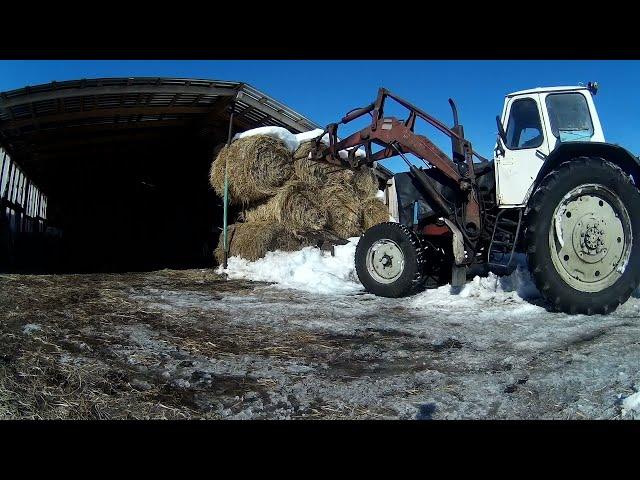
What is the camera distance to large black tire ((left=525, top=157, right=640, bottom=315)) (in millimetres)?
3697

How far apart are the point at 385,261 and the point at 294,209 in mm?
3050

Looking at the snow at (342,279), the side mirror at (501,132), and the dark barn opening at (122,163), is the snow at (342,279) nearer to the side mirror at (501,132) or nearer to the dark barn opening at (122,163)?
the side mirror at (501,132)

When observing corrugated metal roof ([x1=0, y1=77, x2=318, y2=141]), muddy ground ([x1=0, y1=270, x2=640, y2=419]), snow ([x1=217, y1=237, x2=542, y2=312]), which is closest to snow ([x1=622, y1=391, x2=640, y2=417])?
muddy ground ([x1=0, y1=270, x2=640, y2=419])

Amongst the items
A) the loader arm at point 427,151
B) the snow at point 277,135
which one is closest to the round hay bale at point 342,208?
the snow at point 277,135

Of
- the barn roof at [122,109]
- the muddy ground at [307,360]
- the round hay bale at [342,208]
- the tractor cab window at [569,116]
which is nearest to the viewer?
the muddy ground at [307,360]

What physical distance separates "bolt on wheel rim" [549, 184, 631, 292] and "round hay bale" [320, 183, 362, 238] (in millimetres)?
5187

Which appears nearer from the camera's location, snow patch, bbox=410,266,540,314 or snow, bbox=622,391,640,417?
snow, bbox=622,391,640,417

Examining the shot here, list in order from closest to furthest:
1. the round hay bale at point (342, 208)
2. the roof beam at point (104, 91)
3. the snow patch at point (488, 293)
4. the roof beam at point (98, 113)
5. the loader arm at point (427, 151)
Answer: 1. the snow patch at point (488, 293)
2. the loader arm at point (427, 151)
3. the roof beam at point (104, 91)
4. the roof beam at point (98, 113)
5. the round hay bale at point (342, 208)

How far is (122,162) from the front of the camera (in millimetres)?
12766

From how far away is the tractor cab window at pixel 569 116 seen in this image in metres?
4.64

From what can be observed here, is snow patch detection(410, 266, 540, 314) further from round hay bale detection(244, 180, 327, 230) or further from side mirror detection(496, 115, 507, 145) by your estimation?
round hay bale detection(244, 180, 327, 230)

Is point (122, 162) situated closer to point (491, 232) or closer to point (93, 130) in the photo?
Answer: point (93, 130)

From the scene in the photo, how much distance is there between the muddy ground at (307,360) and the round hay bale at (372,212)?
489 centimetres

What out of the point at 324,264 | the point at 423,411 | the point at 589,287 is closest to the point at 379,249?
the point at 324,264
